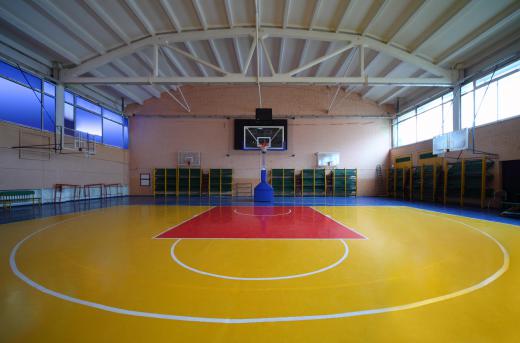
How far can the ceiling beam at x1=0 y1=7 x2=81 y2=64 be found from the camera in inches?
288

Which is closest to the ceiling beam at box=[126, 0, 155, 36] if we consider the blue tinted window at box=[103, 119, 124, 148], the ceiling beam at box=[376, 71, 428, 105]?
the blue tinted window at box=[103, 119, 124, 148]

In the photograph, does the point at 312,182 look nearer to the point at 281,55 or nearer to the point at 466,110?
the point at 281,55

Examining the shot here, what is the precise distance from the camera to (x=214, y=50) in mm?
10969

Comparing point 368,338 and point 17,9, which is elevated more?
point 17,9

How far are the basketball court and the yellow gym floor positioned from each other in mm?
22

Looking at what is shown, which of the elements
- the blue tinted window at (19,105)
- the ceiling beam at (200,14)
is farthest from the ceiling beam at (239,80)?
the ceiling beam at (200,14)

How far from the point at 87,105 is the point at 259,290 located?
14.5 meters

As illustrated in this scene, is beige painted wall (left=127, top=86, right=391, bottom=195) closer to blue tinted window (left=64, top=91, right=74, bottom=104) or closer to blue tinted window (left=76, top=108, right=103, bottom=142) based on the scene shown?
blue tinted window (left=76, top=108, right=103, bottom=142)

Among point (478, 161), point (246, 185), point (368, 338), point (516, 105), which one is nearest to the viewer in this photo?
point (368, 338)

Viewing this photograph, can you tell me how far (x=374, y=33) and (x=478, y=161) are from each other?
21.7 ft

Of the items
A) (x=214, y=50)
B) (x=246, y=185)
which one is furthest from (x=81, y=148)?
(x=246, y=185)

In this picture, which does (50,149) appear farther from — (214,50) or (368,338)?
(368,338)

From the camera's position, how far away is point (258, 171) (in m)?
15.6

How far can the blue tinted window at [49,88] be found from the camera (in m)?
9.88
